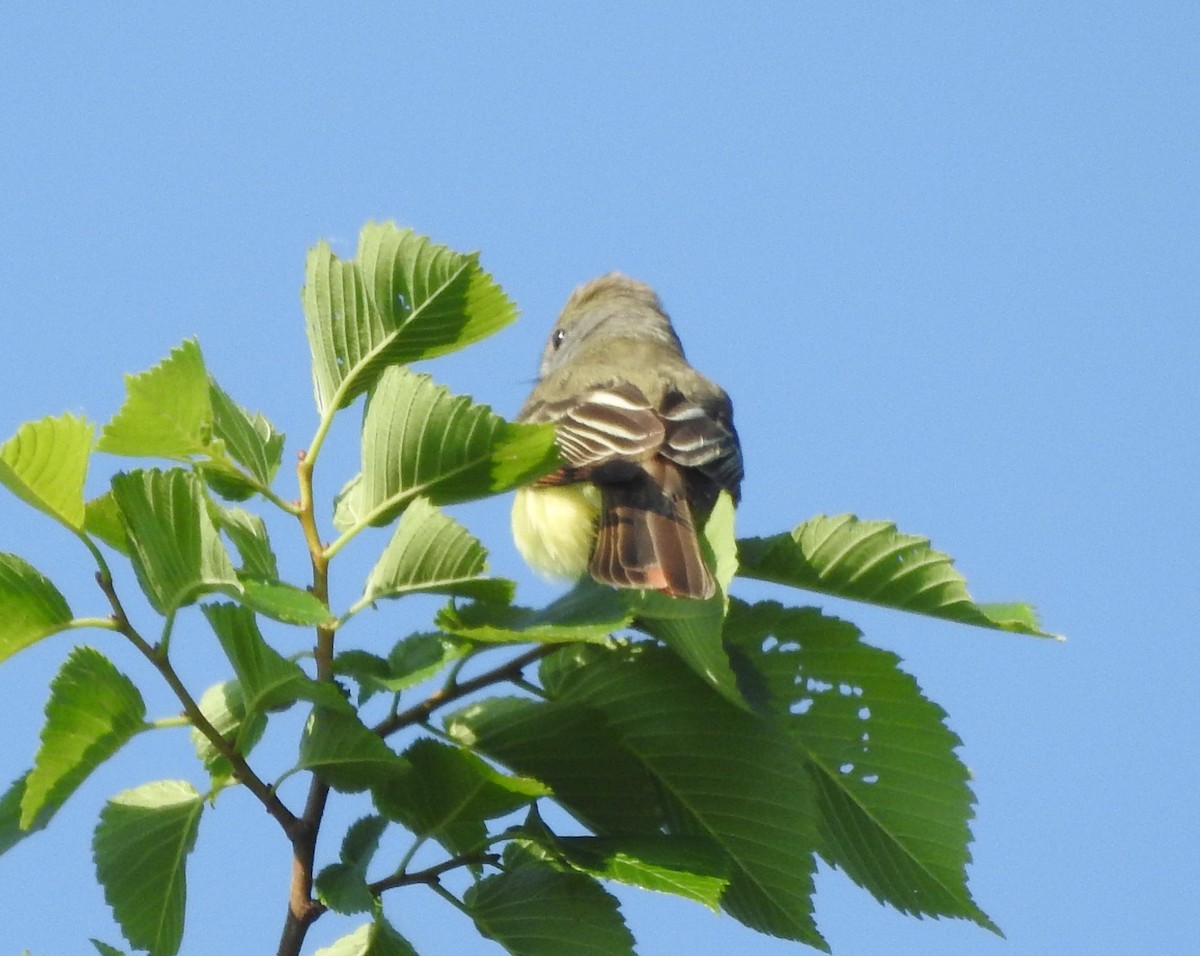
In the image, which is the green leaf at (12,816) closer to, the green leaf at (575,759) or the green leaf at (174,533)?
the green leaf at (174,533)

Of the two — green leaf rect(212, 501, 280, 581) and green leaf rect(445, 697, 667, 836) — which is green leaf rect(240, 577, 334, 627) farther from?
green leaf rect(445, 697, 667, 836)

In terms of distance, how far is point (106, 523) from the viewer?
2473 millimetres

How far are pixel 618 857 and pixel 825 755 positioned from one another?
20.4 inches

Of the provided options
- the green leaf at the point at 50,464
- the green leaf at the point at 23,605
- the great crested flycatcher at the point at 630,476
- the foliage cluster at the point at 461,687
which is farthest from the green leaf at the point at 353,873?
the great crested flycatcher at the point at 630,476

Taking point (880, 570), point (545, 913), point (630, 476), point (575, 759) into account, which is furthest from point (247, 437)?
point (630, 476)

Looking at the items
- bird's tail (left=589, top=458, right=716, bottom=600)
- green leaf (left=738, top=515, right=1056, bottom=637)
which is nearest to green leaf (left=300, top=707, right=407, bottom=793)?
green leaf (left=738, top=515, right=1056, bottom=637)

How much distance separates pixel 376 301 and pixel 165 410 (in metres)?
0.43

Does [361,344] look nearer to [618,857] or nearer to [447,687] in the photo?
[447,687]

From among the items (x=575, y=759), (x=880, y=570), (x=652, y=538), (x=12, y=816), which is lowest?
(x=12, y=816)

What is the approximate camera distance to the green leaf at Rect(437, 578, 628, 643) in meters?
2.32

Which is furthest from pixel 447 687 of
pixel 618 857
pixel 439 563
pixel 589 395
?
pixel 589 395

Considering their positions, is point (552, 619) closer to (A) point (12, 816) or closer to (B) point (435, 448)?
(B) point (435, 448)

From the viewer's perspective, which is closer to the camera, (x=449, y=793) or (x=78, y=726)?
(x=78, y=726)

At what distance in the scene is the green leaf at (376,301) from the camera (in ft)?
9.15
